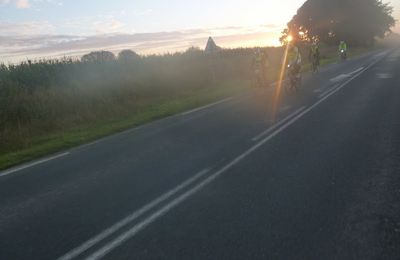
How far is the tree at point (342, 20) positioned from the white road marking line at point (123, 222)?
77.9 meters

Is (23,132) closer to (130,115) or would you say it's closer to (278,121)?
(130,115)

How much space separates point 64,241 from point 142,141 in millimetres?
6119

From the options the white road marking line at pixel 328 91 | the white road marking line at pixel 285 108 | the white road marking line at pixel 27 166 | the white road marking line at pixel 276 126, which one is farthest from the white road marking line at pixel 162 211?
the white road marking line at pixel 328 91

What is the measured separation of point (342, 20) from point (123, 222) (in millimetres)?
82923

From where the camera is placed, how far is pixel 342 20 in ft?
268

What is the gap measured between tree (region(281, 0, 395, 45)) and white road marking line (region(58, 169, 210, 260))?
77950 millimetres

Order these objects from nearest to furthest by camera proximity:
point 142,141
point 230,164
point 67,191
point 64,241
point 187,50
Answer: point 64,241 → point 67,191 → point 230,164 → point 142,141 → point 187,50

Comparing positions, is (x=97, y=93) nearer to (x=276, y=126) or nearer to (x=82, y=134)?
(x=82, y=134)

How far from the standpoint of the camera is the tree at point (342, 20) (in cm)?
8188

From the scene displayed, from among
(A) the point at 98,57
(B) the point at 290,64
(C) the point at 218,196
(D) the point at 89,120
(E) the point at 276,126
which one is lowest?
(D) the point at 89,120

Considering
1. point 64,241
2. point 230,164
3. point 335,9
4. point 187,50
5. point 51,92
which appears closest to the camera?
point 64,241

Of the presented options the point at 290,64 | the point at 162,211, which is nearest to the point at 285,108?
the point at 290,64

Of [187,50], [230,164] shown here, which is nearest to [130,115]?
[230,164]

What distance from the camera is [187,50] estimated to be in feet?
119
